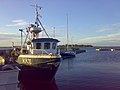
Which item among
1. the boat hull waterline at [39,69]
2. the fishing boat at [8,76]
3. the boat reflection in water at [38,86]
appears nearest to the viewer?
the fishing boat at [8,76]

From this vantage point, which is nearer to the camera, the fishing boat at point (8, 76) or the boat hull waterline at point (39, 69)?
the fishing boat at point (8, 76)

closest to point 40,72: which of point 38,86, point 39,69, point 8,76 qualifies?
point 39,69

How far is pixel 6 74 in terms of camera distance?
832 inches

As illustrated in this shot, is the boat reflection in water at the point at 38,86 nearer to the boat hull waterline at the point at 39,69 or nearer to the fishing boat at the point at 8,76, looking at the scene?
the boat hull waterline at the point at 39,69

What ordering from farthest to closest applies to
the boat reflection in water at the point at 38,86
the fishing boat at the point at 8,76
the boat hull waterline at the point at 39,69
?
the boat hull waterline at the point at 39,69
the boat reflection in water at the point at 38,86
the fishing boat at the point at 8,76

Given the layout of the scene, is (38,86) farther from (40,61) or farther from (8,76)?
(8,76)

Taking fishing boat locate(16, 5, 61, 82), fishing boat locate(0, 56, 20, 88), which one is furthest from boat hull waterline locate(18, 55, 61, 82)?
fishing boat locate(0, 56, 20, 88)

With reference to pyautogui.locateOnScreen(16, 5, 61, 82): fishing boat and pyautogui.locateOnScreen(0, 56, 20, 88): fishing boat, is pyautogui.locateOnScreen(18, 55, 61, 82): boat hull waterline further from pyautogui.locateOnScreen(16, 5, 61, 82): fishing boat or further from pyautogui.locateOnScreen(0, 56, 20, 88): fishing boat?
pyautogui.locateOnScreen(0, 56, 20, 88): fishing boat

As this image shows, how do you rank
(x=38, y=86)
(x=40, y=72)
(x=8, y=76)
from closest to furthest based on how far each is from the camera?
1. (x=8, y=76)
2. (x=38, y=86)
3. (x=40, y=72)

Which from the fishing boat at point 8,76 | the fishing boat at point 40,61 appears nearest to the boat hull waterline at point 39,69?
the fishing boat at point 40,61

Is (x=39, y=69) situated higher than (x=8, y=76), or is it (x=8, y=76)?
(x=8, y=76)

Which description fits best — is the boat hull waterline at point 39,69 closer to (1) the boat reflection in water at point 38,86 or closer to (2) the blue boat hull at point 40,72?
(2) the blue boat hull at point 40,72

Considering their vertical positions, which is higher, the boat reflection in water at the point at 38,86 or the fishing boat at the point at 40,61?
the fishing boat at the point at 40,61

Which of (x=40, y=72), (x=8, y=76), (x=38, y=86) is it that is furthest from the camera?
(x=40, y=72)
